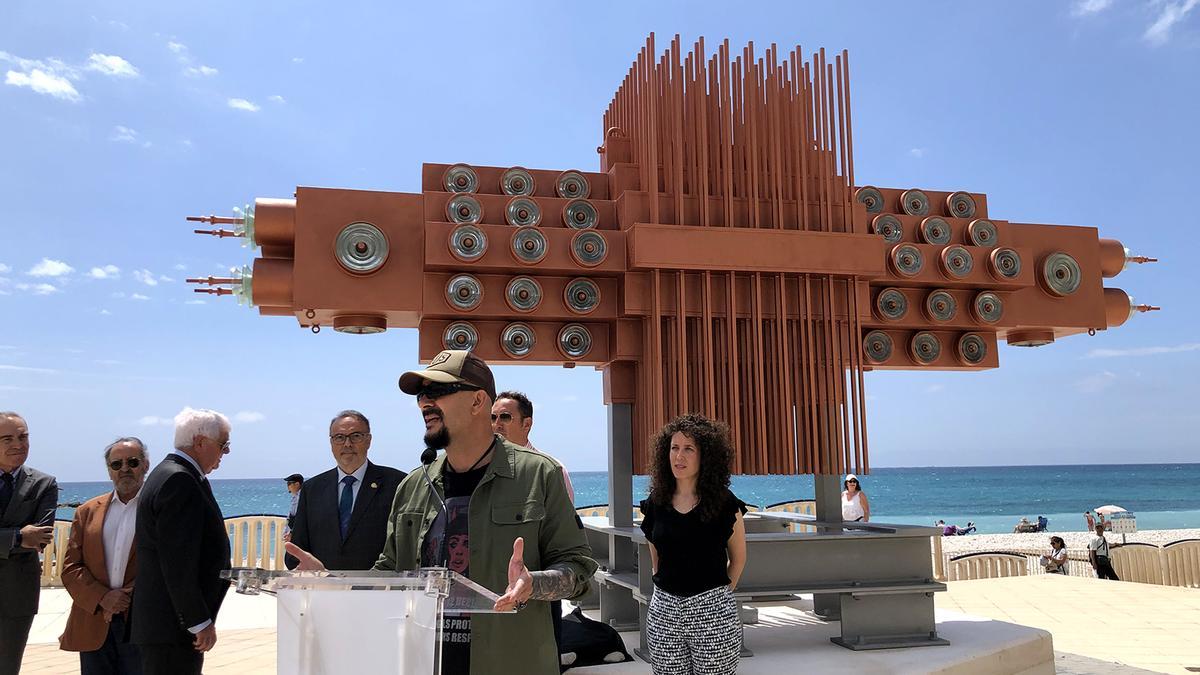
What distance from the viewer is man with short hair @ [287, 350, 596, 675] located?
2.34 metres

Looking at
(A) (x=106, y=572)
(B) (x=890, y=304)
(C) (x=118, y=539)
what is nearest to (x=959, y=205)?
(B) (x=890, y=304)

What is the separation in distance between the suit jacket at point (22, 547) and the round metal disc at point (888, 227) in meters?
5.08

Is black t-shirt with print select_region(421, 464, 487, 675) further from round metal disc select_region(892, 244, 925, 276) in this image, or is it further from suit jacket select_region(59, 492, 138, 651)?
round metal disc select_region(892, 244, 925, 276)

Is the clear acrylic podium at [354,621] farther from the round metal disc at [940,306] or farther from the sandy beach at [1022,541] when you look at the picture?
the sandy beach at [1022,541]

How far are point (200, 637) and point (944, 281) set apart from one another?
4.82 m

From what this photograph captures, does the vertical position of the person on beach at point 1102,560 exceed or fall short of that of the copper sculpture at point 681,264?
it falls short

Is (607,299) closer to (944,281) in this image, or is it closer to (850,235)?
(850,235)

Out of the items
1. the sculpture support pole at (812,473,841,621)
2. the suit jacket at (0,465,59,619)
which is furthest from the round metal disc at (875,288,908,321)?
the suit jacket at (0,465,59,619)

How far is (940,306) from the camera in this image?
584cm

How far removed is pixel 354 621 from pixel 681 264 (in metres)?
3.59

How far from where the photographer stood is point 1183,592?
880 centimetres

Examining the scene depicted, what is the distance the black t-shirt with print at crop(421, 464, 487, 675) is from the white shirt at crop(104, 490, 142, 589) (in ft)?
7.66

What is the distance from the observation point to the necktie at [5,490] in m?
4.38

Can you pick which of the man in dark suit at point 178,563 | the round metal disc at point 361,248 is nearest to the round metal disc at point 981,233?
the round metal disc at point 361,248
